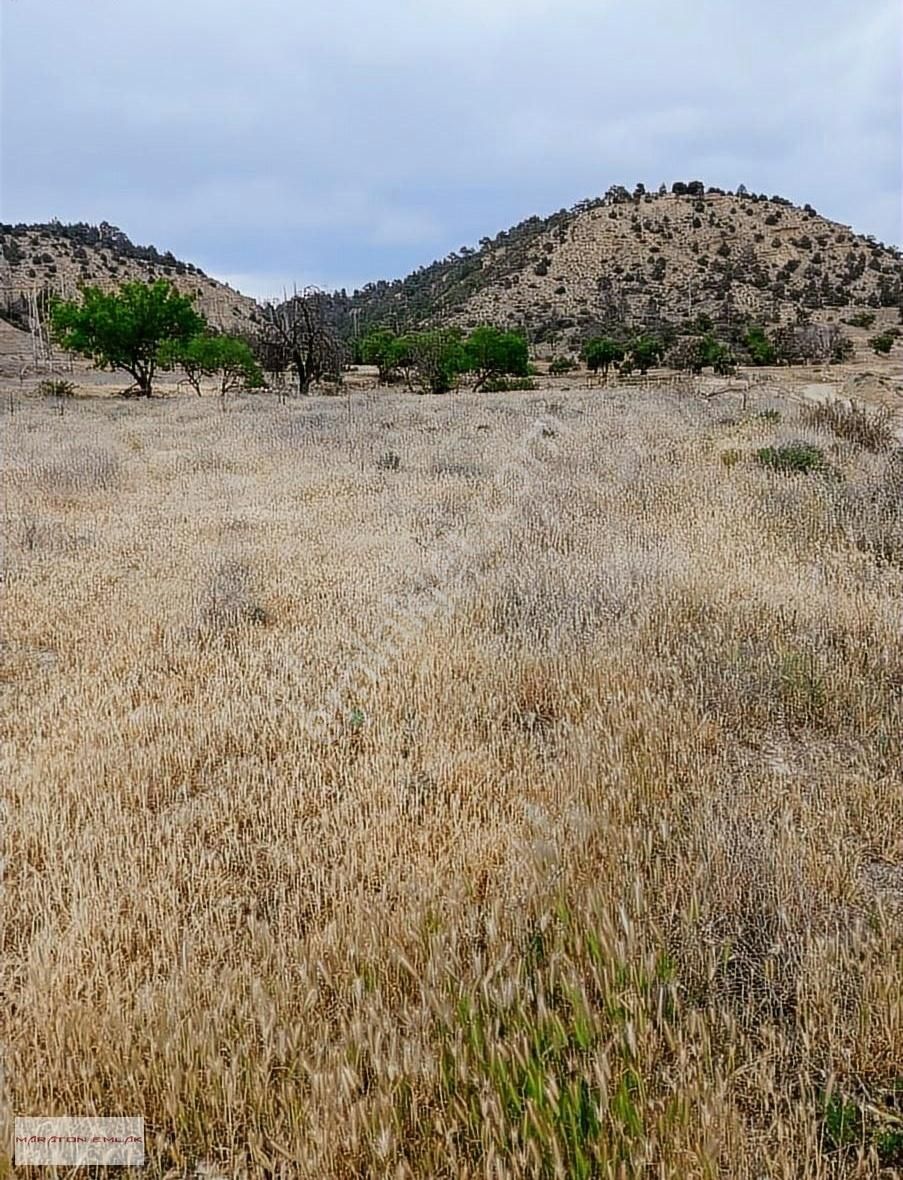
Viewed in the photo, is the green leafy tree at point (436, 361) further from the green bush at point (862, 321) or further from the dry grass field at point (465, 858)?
the dry grass field at point (465, 858)

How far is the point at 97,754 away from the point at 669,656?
3217mm

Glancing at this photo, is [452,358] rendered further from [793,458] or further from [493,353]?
[793,458]

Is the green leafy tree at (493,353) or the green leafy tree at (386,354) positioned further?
the green leafy tree at (386,354)

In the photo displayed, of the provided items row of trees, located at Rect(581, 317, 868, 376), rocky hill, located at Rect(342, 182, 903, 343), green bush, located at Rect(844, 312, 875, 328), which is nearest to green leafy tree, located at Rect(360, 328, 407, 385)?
row of trees, located at Rect(581, 317, 868, 376)

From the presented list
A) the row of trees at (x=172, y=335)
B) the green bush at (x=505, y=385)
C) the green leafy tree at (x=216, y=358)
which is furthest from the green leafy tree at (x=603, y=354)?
the green leafy tree at (x=216, y=358)

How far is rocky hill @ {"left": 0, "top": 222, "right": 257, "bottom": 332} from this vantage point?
6606cm

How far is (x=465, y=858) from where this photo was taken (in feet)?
9.20

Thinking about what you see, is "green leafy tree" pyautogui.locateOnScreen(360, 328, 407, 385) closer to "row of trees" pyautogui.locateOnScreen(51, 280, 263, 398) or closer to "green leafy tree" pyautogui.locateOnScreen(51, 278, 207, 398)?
"row of trees" pyautogui.locateOnScreen(51, 280, 263, 398)

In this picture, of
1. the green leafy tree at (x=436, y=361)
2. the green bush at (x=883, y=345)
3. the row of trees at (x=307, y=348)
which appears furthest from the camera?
the green bush at (x=883, y=345)

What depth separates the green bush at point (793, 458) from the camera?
1061 centimetres

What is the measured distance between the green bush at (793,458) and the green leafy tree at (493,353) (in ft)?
94.9

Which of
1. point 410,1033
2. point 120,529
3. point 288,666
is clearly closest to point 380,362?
point 120,529

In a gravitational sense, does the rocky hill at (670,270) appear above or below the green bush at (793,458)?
above

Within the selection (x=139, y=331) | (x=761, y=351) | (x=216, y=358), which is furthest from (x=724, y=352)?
(x=139, y=331)
